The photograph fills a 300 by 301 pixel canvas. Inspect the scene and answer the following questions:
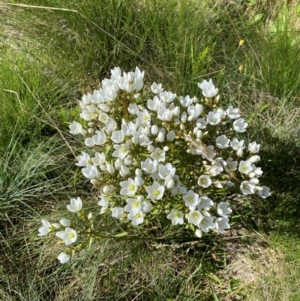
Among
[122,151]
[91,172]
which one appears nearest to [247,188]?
[122,151]

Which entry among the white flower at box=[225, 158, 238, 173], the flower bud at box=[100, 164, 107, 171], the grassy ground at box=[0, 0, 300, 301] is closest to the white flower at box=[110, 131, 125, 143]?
the flower bud at box=[100, 164, 107, 171]

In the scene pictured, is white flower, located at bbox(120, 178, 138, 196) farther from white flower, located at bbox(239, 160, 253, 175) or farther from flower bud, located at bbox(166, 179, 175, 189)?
white flower, located at bbox(239, 160, 253, 175)

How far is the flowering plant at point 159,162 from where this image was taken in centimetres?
177

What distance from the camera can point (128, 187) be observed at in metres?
1.78

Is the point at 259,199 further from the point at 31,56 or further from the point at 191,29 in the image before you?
the point at 31,56

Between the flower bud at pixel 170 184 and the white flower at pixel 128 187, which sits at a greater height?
the flower bud at pixel 170 184

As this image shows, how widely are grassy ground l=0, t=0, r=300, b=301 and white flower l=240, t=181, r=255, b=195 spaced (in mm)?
512

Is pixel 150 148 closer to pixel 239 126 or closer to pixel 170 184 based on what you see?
pixel 170 184

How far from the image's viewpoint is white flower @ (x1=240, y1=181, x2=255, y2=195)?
6.01 feet

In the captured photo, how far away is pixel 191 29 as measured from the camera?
271cm

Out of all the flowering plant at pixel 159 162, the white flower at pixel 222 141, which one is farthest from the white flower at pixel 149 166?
the white flower at pixel 222 141

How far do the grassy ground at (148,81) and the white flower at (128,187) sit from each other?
1.82ft

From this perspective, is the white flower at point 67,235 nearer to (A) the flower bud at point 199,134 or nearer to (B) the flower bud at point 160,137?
(B) the flower bud at point 160,137

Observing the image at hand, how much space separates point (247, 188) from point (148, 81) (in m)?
1.14
